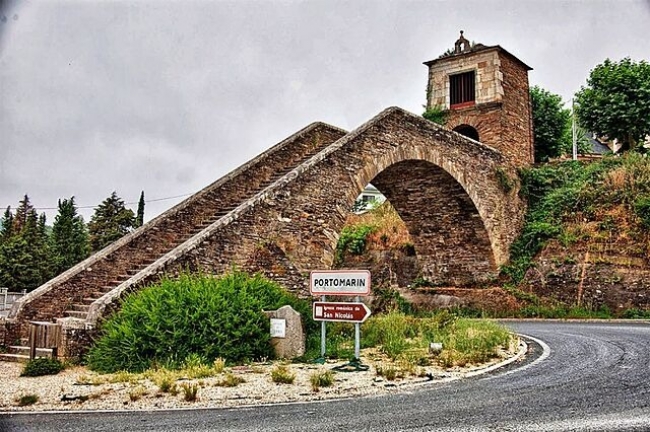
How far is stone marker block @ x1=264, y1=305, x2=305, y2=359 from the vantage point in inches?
370

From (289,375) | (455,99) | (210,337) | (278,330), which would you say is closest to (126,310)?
(210,337)

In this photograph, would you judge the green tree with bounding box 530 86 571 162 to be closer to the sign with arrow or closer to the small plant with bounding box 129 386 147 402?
the sign with arrow

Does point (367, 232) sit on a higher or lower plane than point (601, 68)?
lower

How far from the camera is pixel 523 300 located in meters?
19.0

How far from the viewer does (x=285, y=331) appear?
9.41 m

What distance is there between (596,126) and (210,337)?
2021 cm

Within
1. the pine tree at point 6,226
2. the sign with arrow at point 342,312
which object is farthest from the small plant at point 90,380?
the pine tree at point 6,226

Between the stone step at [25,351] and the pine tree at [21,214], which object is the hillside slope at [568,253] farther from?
the pine tree at [21,214]

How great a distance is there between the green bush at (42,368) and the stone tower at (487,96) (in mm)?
16526

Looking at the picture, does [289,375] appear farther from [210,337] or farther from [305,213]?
[305,213]

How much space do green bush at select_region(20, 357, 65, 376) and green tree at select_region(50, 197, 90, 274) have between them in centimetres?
2771

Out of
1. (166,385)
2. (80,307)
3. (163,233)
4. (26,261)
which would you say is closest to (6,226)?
(26,261)

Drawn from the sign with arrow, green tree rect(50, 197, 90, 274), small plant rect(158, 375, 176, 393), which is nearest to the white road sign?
the sign with arrow

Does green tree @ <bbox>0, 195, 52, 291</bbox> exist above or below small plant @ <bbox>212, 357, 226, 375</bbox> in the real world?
above
